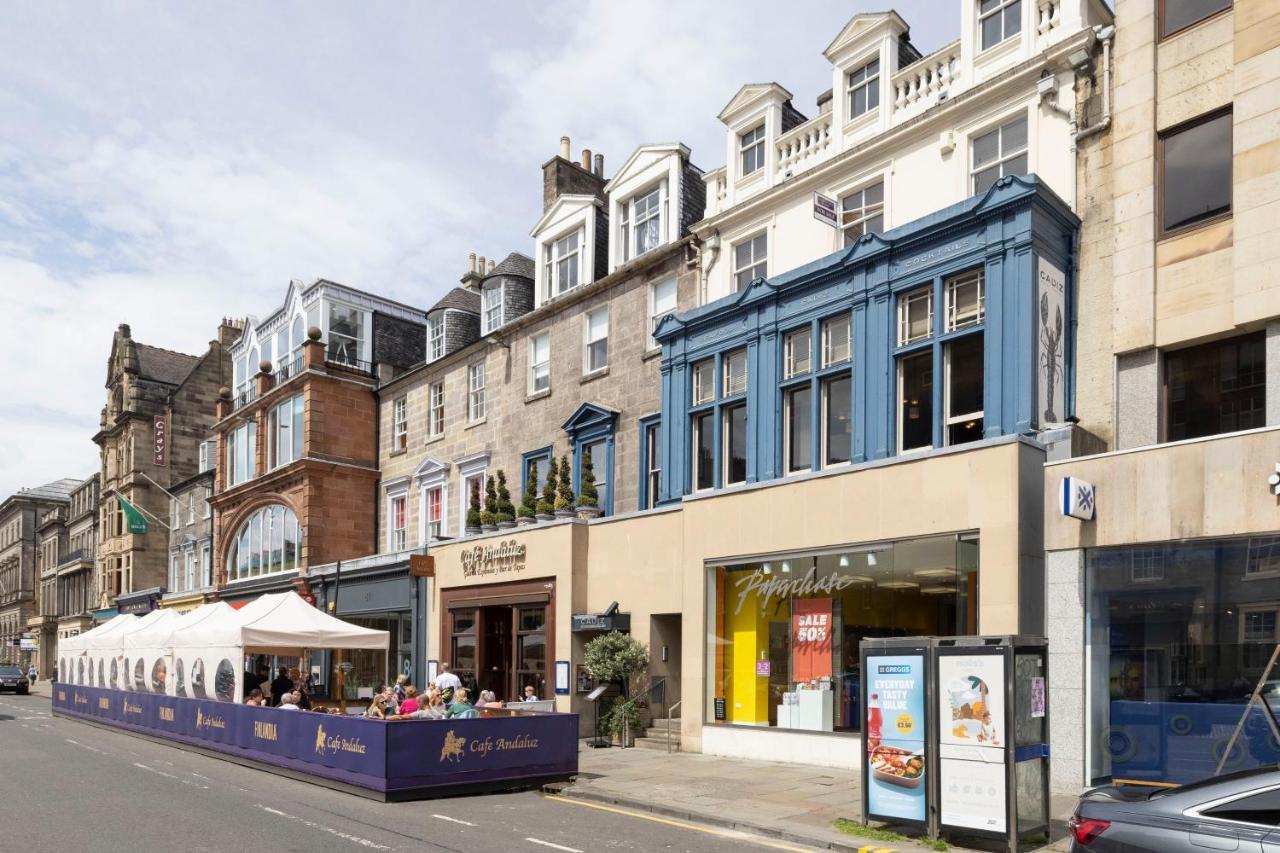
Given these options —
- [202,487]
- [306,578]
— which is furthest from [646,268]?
[202,487]

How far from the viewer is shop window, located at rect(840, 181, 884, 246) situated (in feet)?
63.1

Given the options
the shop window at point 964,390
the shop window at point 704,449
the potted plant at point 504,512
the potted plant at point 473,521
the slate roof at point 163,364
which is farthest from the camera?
the slate roof at point 163,364

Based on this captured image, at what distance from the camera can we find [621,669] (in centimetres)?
2089

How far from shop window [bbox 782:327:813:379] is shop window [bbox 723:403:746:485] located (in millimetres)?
1374

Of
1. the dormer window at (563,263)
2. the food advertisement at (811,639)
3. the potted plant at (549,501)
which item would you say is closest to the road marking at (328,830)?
the food advertisement at (811,639)

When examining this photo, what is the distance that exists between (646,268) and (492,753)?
1229cm

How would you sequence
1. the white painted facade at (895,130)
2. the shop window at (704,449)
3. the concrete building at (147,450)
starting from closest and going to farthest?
the white painted facade at (895,130), the shop window at (704,449), the concrete building at (147,450)

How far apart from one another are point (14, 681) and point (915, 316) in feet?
171

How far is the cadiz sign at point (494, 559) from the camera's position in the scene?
80.8ft

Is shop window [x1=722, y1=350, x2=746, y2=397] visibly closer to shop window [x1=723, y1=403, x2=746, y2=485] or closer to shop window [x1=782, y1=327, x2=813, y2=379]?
shop window [x1=723, y1=403, x2=746, y2=485]

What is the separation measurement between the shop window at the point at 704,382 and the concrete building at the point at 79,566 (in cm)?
5554

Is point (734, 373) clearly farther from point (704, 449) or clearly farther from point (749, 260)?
point (749, 260)

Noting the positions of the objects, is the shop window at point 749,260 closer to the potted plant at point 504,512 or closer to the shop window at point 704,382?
the shop window at point 704,382

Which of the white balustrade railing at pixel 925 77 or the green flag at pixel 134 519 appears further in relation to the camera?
the green flag at pixel 134 519
